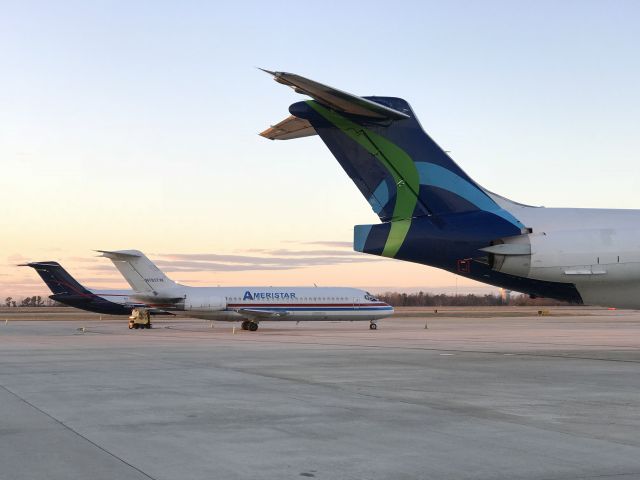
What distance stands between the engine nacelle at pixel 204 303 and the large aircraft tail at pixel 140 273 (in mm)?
1616

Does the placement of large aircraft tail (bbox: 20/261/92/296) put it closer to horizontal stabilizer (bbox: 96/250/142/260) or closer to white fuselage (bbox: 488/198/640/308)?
horizontal stabilizer (bbox: 96/250/142/260)

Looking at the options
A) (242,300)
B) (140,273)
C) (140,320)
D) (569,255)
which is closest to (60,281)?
(140,320)

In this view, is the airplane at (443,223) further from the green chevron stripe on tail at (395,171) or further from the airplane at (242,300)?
the airplane at (242,300)

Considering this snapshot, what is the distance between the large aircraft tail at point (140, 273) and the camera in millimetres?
42688

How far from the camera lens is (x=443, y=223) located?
16.6 metres

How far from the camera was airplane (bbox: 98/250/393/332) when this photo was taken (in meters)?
42.8

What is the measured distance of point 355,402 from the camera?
10391mm

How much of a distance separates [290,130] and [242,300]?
92.2ft

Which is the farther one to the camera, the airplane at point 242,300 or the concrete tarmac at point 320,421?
the airplane at point 242,300

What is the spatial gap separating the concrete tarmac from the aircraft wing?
27.0 metres

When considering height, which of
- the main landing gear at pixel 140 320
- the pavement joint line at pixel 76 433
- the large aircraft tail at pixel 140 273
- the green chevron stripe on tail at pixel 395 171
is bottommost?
the main landing gear at pixel 140 320

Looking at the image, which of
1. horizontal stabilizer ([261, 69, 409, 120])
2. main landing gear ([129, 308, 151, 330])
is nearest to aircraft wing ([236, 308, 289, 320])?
main landing gear ([129, 308, 151, 330])

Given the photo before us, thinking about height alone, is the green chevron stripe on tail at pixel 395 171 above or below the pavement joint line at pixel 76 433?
above

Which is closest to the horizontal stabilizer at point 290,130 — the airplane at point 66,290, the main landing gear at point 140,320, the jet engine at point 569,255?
the jet engine at point 569,255
